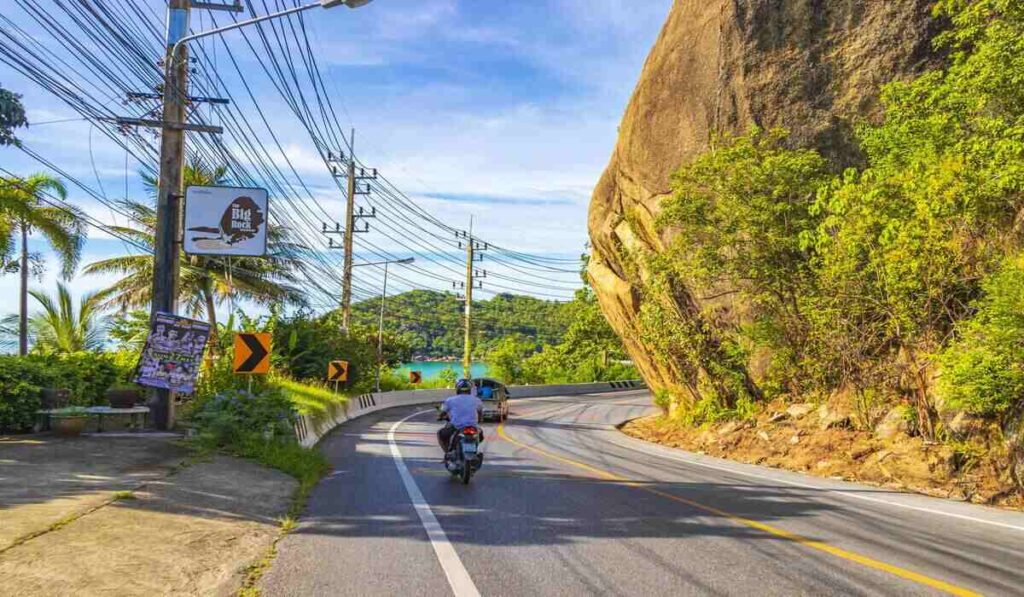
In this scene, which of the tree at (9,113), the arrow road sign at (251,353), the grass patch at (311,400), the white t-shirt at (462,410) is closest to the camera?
the tree at (9,113)

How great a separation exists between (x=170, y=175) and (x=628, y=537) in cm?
1257

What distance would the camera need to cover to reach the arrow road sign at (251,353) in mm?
15320

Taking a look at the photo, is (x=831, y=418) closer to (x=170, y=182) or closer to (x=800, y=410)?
(x=800, y=410)

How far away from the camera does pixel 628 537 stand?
752 cm

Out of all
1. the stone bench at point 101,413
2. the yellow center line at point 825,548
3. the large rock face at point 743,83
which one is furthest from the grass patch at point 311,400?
the yellow center line at point 825,548

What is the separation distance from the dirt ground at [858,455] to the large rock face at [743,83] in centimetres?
445

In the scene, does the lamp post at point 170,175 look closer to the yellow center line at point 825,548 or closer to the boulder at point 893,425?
the yellow center line at point 825,548

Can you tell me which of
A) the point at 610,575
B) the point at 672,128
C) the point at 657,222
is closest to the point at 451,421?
the point at 610,575

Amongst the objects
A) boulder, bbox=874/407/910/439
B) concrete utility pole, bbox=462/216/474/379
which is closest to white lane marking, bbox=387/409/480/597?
boulder, bbox=874/407/910/439

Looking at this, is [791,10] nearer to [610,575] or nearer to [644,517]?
[644,517]

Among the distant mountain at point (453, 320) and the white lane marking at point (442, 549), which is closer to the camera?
the white lane marking at point (442, 549)

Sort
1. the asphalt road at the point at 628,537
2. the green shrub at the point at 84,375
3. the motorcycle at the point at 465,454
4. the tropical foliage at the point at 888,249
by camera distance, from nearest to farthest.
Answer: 1. the asphalt road at the point at 628,537
2. the motorcycle at the point at 465,454
3. the tropical foliage at the point at 888,249
4. the green shrub at the point at 84,375

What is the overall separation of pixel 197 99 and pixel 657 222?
11.4 meters

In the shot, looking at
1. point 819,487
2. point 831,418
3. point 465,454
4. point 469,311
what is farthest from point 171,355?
point 469,311
